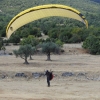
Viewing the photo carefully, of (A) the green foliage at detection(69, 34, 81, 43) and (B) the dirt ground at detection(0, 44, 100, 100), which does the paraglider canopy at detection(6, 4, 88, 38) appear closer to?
(B) the dirt ground at detection(0, 44, 100, 100)

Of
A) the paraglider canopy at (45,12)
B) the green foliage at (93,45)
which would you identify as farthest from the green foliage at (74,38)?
the paraglider canopy at (45,12)

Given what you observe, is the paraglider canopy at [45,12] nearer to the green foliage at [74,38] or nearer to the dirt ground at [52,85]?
the dirt ground at [52,85]

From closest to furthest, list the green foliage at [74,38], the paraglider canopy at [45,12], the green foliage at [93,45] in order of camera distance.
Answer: the paraglider canopy at [45,12], the green foliage at [93,45], the green foliage at [74,38]

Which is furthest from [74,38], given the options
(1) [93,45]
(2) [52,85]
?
(2) [52,85]

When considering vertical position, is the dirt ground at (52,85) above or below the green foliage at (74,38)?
below

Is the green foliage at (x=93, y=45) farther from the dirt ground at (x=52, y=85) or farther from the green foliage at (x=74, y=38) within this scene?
the dirt ground at (x=52, y=85)

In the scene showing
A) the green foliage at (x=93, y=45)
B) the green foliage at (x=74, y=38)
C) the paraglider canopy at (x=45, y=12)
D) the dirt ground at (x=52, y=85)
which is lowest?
the dirt ground at (x=52, y=85)

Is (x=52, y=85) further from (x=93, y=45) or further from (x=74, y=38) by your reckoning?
(x=74, y=38)

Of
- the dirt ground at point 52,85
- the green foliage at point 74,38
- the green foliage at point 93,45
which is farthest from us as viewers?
the green foliage at point 74,38

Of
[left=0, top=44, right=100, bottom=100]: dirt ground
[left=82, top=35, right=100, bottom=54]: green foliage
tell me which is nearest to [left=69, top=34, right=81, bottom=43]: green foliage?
[left=82, top=35, right=100, bottom=54]: green foliage

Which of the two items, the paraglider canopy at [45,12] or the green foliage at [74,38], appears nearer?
the paraglider canopy at [45,12]

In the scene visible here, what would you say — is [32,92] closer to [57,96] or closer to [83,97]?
[57,96]
